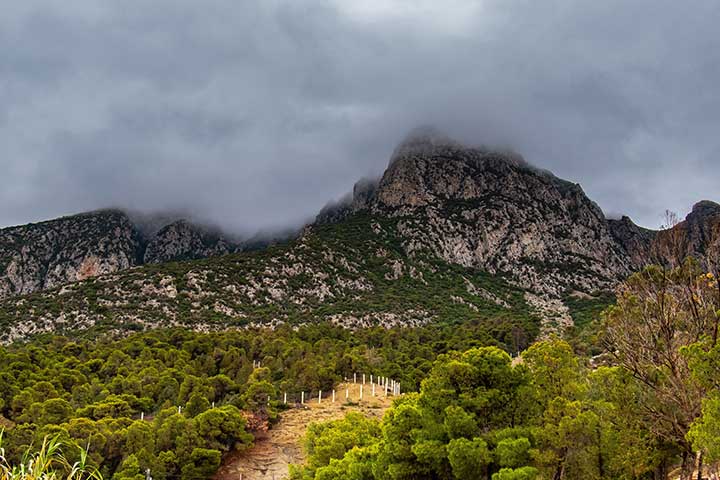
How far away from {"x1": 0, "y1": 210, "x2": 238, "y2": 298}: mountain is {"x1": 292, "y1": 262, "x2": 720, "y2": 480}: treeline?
13294 centimetres

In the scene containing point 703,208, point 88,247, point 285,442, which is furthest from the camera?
point 703,208

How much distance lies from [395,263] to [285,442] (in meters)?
85.5

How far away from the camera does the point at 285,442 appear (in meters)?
47.6

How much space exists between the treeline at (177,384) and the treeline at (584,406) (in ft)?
67.6

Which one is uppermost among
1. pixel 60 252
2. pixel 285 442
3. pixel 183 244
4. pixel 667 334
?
pixel 183 244

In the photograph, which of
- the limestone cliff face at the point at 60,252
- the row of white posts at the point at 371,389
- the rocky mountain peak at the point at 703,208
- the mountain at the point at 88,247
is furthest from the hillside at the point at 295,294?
the rocky mountain peak at the point at 703,208

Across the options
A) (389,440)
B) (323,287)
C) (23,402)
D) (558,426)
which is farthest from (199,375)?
(323,287)

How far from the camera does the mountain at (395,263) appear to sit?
333ft

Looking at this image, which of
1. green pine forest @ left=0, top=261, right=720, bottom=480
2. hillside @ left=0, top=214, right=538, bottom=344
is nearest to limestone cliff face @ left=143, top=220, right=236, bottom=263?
hillside @ left=0, top=214, right=538, bottom=344

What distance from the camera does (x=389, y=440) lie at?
2297 cm

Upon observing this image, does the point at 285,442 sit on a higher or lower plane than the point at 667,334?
lower

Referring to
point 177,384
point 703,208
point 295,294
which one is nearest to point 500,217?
point 295,294

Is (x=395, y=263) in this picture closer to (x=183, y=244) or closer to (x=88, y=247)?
(x=183, y=244)

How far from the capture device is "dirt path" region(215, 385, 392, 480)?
139 feet
